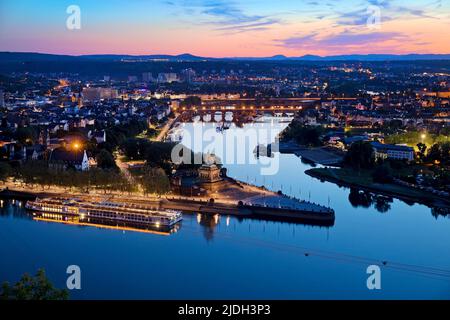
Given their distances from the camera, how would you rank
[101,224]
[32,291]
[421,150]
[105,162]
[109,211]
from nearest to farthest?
[32,291] < [101,224] < [109,211] < [105,162] < [421,150]

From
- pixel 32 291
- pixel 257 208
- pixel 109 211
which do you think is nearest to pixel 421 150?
pixel 257 208

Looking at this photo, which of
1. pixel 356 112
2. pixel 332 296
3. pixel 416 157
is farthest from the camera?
pixel 356 112

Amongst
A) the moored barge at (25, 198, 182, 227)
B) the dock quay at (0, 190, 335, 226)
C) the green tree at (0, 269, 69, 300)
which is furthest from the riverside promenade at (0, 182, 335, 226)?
the green tree at (0, 269, 69, 300)

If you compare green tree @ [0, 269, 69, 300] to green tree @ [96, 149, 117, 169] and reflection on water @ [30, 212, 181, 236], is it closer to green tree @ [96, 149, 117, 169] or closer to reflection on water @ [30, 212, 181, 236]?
reflection on water @ [30, 212, 181, 236]

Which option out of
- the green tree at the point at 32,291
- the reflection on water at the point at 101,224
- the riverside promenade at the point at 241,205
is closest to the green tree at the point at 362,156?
the riverside promenade at the point at 241,205

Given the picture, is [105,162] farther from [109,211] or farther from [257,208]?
[257,208]

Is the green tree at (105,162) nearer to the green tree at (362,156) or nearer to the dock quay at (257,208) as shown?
the dock quay at (257,208)
